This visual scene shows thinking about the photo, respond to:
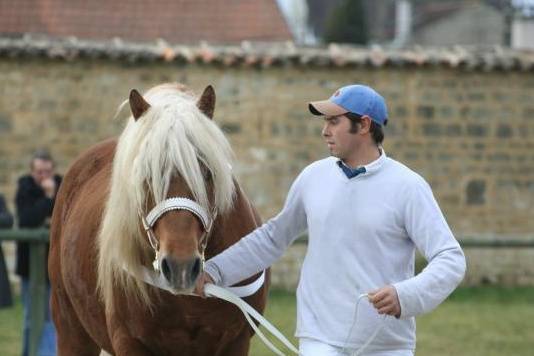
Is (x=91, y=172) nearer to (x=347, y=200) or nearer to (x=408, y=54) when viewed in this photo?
(x=347, y=200)

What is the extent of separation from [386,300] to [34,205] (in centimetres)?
553

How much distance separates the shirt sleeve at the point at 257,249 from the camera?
5.01 m

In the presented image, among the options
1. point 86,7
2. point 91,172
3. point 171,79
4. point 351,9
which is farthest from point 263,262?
point 351,9

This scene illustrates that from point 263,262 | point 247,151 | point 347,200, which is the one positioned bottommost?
point 247,151

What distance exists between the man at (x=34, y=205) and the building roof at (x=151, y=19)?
1413cm

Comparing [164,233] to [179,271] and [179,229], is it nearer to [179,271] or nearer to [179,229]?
[179,229]

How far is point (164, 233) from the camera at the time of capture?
452cm

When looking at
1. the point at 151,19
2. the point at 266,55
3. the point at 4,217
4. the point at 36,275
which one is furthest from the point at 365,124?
the point at 151,19

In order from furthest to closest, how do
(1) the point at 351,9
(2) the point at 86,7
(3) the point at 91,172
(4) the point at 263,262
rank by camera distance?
1. (1) the point at 351,9
2. (2) the point at 86,7
3. (3) the point at 91,172
4. (4) the point at 263,262

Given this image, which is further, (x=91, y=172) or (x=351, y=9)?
(x=351, y=9)

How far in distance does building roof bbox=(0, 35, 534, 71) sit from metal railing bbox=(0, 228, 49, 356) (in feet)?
17.7

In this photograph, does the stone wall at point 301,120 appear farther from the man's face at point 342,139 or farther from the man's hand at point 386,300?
the man's hand at point 386,300

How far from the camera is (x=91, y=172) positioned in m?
6.72

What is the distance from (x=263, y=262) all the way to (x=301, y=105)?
9.66m
